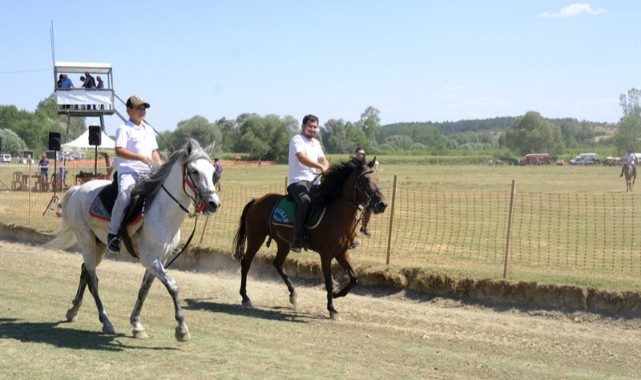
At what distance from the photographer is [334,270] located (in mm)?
15633

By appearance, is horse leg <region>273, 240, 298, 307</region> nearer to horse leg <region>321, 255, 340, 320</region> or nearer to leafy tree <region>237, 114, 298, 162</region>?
horse leg <region>321, 255, 340, 320</region>

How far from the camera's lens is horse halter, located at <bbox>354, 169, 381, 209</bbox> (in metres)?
12.0

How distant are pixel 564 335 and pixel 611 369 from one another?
6.51 feet

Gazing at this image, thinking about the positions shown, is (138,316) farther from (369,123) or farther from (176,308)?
(369,123)

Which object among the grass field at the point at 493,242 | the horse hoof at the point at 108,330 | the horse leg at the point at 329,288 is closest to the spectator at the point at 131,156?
the horse hoof at the point at 108,330

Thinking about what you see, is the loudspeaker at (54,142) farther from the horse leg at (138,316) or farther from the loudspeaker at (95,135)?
the horse leg at (138,316)

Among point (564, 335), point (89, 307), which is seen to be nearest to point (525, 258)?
point (564, 335)

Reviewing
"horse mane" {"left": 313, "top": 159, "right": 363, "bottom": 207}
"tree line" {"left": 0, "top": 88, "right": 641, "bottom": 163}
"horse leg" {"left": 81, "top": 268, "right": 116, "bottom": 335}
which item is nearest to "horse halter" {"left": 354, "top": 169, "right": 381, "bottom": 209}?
"horse mane" {"left": 313, "top": 159, "right": 363, "bottom": 207}

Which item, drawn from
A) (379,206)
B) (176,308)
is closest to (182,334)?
(176,308)

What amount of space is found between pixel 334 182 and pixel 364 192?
72 centimetres

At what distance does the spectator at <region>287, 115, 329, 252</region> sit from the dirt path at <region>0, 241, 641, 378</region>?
152 cm

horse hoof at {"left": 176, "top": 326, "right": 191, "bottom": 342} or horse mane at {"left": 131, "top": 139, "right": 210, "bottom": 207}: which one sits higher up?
horse mane at {"left": 131, "top": 139, "right": 210, "bottom": 207}

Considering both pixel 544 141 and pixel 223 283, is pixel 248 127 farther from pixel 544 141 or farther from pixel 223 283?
pixel 223 283

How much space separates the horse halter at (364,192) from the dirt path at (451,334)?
1859mm
